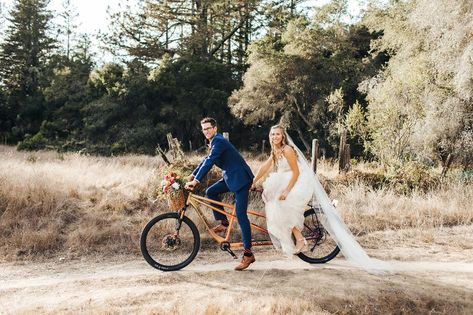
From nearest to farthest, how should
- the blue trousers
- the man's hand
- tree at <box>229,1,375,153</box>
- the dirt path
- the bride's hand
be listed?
the dirt path < the man's hand < the blue trousers < the bride's hand < tree at <box>229,1,375,153</box>

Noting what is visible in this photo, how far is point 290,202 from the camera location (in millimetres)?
6270

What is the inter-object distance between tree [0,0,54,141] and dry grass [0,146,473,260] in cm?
2970

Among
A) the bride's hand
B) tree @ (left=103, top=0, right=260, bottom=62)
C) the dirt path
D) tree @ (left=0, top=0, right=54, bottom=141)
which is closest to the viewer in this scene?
the dirt path

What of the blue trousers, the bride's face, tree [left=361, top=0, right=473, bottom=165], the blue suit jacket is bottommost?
the blue trousers

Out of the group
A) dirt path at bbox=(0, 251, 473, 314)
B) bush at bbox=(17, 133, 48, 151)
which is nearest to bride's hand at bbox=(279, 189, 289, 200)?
dirt path at bbox=(0, 251, 473, 314)

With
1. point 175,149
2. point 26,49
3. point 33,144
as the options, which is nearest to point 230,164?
point 175,149

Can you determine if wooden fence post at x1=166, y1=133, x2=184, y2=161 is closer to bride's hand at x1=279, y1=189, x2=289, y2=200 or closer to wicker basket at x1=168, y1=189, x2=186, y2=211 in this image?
wicker basket at x1=168, y1=189, x2=186, y2=211

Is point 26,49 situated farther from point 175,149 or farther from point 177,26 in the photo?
point 175,149

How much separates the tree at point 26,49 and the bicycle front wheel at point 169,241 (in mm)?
33803

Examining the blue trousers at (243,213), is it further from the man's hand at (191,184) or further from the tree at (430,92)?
the tree at (430,92)

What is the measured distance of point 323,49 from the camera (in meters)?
25.8

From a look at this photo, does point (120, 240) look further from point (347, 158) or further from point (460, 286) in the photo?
point (347, 158)

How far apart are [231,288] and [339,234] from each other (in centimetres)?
190

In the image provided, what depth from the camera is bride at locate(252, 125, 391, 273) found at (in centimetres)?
623
